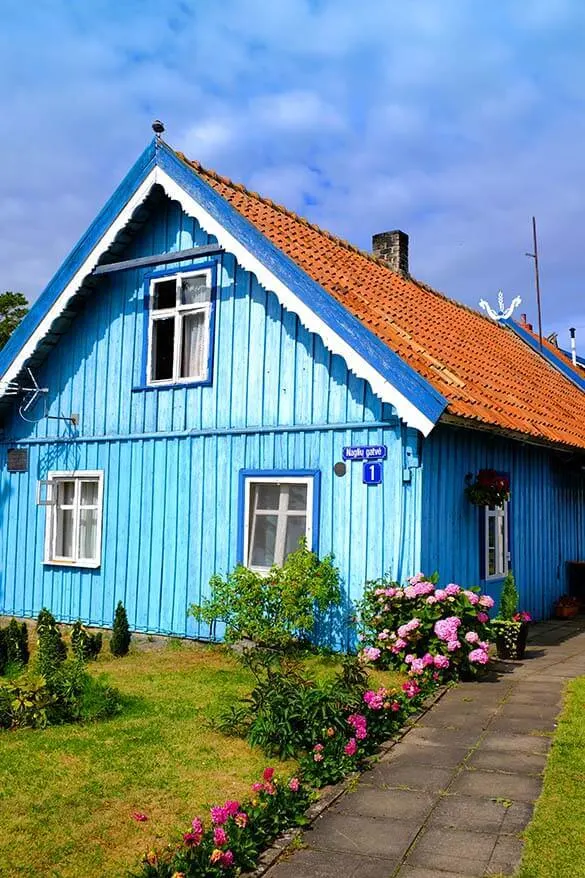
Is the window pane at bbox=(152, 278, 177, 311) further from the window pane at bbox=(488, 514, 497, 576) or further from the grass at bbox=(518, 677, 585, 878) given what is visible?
the grass at bbox=(518, 677, 585, 878)

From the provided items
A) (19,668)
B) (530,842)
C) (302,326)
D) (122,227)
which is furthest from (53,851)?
(122,227)

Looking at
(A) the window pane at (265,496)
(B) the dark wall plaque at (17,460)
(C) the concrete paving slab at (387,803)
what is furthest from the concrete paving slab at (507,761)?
(B) the dark wall plaque at (17,460)

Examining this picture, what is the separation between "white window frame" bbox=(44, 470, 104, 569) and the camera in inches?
501

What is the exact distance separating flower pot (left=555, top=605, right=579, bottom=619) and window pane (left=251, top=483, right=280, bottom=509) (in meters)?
5.87

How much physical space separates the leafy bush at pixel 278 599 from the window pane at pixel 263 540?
465 mm

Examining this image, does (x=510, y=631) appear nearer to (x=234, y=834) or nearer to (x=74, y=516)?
(x=234, y=834)

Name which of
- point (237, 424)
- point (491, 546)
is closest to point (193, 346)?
point (237, 424)

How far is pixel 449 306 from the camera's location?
17.2 metres

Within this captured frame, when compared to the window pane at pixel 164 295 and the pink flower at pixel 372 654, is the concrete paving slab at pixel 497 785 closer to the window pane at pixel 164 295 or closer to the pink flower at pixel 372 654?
the pink flower at pixel 372 654

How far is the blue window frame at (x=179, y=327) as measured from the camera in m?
11.8

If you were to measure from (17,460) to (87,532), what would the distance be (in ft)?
6.17

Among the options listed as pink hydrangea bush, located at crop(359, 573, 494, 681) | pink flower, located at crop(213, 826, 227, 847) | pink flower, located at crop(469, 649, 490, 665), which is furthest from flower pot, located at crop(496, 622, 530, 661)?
pink flower, located at crop(213, 826, 227, 847)

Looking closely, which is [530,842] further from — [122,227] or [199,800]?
[122,227]

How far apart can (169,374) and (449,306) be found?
717 cm
